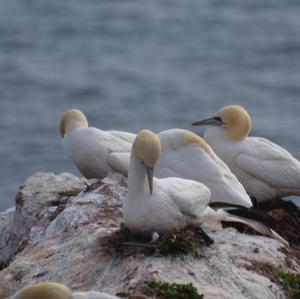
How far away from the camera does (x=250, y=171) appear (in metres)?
11.7

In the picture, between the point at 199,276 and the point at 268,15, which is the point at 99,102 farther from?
the point at 199,276

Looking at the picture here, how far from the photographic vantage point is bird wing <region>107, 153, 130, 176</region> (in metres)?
11.2

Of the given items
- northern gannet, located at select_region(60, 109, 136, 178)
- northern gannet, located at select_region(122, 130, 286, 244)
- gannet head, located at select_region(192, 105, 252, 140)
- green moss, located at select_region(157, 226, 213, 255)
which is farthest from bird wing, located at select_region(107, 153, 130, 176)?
green moss, located at select_region(157, 226, 213, 255)

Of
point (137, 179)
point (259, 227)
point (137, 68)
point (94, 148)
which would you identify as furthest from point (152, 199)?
point (137, 68)

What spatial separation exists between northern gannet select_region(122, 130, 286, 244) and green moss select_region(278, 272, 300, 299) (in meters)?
0.75

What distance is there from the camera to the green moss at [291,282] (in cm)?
885

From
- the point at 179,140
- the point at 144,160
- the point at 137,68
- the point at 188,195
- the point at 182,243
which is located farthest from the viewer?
the point at 137,68

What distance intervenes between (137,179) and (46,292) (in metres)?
1.84

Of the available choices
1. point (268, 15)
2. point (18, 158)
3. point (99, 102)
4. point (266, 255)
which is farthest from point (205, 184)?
point (268, 15)

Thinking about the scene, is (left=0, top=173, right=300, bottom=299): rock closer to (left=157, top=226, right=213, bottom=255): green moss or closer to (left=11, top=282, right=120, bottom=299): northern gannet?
(left=157, top=226, right=213, bottom=255): green moss

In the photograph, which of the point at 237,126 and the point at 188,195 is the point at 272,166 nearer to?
the point at 237,126

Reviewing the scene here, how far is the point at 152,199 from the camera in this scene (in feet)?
30.0

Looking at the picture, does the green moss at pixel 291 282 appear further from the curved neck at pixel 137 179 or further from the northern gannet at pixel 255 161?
the northern gannet at pixel 255 161

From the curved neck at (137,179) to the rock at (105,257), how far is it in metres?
0.34
